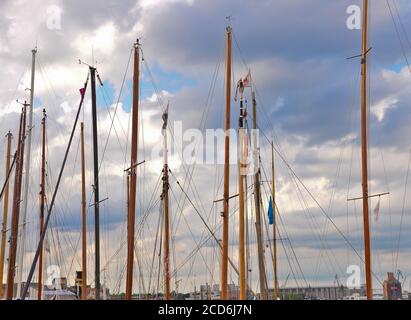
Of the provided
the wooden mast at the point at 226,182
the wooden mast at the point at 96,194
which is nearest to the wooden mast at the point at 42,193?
the wooden mast at the point at 96,194

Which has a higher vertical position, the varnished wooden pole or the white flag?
the white flag

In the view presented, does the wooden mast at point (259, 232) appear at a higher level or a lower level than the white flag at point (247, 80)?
lower

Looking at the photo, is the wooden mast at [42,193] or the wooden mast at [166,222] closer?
the wooden mast at [166,222]

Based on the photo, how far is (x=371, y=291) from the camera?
39500 millimetres

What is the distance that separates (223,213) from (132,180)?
6518mm

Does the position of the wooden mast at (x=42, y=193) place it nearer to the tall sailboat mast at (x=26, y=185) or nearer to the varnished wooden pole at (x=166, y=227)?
the tall sailboat mast at (x=26, y=185)

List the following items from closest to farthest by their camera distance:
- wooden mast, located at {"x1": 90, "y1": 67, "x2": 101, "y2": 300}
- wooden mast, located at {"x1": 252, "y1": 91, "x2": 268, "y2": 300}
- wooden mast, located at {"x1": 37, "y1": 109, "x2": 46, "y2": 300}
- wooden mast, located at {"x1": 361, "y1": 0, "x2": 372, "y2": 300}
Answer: wooden mast, located at {"x1": 361, "y1": 0, "x2": 372, "y2": 300} < wooden mast, located at {"x1": 90, "y1": 67, "x2": 101, "y2": 300} < wooden mast, located at {"x1": 252, "y1": 91, "x2": 268, "y2": 300} < wooden mast, located at {"x1": 37, "y1": 109, "x2": 46, "y2": 300}

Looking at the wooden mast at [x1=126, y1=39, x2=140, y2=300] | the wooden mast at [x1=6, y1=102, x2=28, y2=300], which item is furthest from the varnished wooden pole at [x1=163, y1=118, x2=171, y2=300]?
the wooden mast at [x1=6, y1=102, x2=28, y2=300]

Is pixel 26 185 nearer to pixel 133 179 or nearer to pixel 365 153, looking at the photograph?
pixel 133 179

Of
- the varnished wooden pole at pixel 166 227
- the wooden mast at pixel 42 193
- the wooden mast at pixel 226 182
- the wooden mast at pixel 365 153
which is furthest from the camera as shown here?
the wooden mast at pixel 42 193

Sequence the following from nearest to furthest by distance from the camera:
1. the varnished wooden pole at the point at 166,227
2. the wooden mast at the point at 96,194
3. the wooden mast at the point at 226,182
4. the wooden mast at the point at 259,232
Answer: the wooden mast at the point at 96,194 < the wooden mast at the point at 226,182 < the varnished wooden pole at the point at 166,227 < the wooden mast at the point at 259,232

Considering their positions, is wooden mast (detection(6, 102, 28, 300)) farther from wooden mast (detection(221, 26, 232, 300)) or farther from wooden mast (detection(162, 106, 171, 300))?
wooden mast (detection(221, 26, 232, 300))
